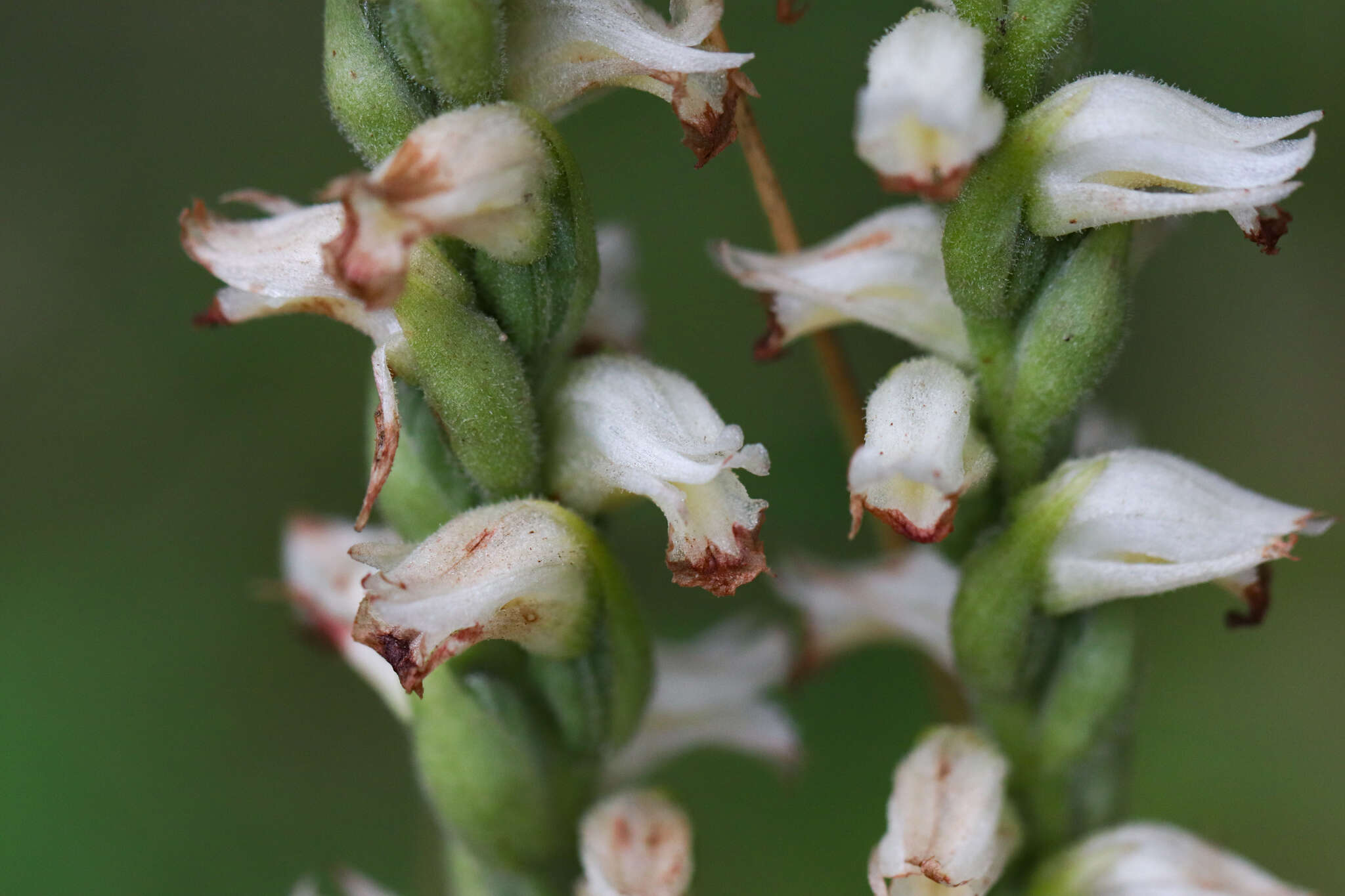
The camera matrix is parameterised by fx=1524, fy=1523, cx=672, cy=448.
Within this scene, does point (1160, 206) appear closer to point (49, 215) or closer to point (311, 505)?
point (311, 505)

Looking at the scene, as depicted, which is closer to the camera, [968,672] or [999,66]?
[999,66]

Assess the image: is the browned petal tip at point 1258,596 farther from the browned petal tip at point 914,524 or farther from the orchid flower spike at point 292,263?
the orchid flower spike at point 292,263

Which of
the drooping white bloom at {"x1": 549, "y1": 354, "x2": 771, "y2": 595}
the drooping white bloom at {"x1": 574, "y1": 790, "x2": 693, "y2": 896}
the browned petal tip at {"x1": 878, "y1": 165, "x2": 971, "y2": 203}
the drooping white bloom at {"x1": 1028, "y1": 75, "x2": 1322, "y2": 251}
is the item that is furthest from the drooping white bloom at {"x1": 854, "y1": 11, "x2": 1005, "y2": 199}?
the drooping white bloom at {"x1": 574, "y1": 790, "x2": 693, "y2": 896}

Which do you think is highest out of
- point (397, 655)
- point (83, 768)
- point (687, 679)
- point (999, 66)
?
point (999, 66)

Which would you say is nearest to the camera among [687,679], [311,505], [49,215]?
[687,679]

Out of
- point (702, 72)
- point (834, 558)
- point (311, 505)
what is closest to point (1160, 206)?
point (702, 72)

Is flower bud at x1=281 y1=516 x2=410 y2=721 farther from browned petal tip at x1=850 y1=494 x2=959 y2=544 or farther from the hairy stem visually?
browned petal tip at x1=850 y1=494 x2=959 y2=544

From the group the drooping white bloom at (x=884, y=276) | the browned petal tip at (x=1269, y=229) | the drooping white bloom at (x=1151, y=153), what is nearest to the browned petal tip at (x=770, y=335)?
the drooping white bloom at (x=884, y=276)
